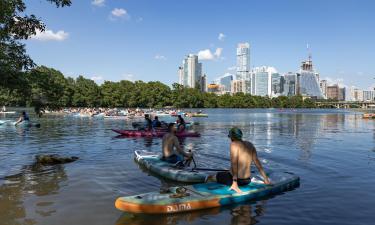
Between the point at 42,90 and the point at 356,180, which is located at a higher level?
the point at 42,90

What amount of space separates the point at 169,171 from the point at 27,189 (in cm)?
488

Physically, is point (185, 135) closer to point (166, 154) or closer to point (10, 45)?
point (166, 154)

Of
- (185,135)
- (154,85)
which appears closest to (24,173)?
(185,135)

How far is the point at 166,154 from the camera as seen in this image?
16281mm

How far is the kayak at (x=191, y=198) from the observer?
32.6 ft

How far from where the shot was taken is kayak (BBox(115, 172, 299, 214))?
32.6 ft

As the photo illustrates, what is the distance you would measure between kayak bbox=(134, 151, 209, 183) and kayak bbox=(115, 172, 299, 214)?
6.20 ft

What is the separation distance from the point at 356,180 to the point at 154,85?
535ft

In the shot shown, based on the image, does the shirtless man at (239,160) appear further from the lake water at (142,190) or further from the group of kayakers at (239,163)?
the lake water at (142,190)

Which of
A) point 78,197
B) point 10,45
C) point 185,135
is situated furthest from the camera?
point 185,135

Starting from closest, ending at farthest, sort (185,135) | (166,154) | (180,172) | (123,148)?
(180,172) → (166,154) → (123,148) → (185,135)

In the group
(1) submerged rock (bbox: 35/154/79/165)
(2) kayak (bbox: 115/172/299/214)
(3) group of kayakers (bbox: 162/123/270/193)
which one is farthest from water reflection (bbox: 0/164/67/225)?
(3) group of kayakers (bbox: 162/123/270/193)

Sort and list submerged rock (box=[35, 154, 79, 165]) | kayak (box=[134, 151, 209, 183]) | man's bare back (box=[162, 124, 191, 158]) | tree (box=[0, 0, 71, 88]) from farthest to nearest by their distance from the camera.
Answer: submerged rock (box=[35, 154, 79, 165]), man's bare back (box=[162, 124, 191, 158]), kayak (box=[134, 151, 209, 183]), tree (box=[0, 0, 71, 88])

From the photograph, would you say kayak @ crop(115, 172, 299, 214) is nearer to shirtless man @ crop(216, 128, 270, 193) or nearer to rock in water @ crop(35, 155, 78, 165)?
shirtless man @ crop(216, 128, 270, 193)
